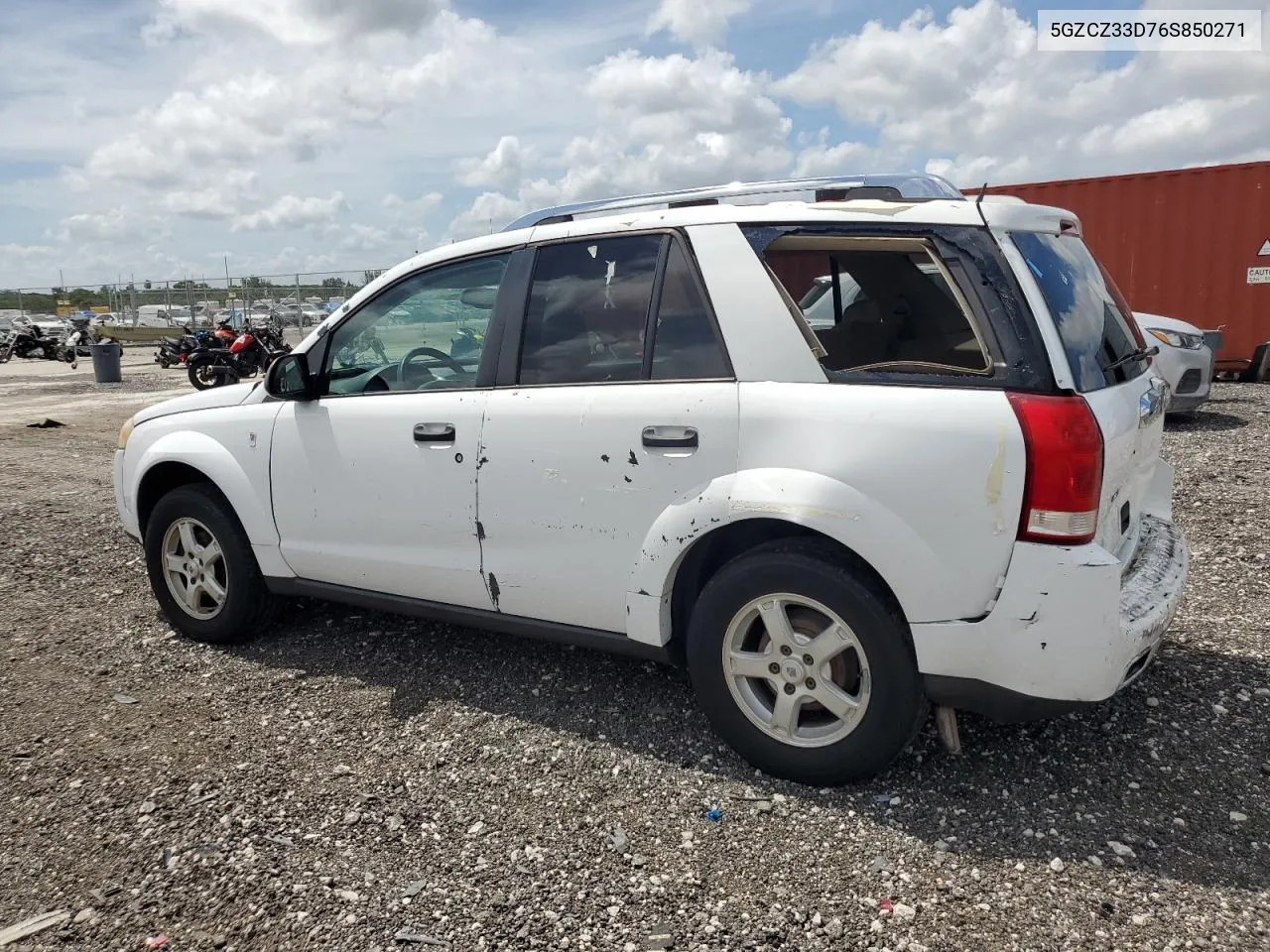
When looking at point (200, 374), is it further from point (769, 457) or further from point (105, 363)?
point (769, 457)

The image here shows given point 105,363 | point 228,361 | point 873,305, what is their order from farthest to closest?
1. point 105,363
2. point 228,361
3. point 873,305

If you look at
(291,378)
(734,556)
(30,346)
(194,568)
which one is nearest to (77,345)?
(30,346)

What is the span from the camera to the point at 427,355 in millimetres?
3885

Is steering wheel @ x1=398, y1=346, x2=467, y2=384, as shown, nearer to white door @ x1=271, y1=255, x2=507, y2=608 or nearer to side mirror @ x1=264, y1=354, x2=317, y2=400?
white door @ x1=271, y1=255, x2=507, y2=608

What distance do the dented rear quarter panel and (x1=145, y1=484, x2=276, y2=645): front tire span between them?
2.55 m

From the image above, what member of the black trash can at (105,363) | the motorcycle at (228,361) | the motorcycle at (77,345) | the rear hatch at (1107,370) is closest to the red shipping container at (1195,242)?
the rear hatch at (1107,370)

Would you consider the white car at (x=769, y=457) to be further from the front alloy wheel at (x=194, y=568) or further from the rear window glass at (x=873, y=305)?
the front alloy wheel at (x=194, y=568)

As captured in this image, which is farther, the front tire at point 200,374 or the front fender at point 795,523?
the front tire at point 200,374

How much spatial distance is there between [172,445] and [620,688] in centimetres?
241

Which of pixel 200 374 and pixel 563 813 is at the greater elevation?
pixel 200 374

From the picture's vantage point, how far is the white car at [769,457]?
2662 mm

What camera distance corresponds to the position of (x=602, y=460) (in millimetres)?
3232

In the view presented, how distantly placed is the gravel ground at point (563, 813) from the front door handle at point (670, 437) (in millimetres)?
1113

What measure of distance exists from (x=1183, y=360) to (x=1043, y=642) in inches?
304
